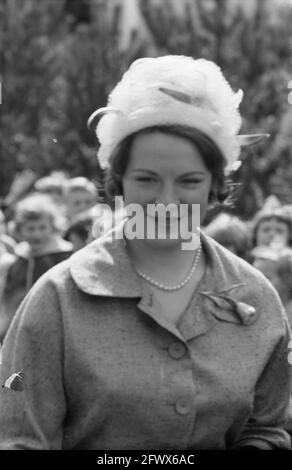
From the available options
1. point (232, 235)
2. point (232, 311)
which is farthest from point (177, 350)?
point (232, 235)

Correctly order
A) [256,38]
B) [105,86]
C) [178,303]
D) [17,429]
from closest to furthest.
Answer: [17,429] → [178,303] → [105,86] → [256,38]

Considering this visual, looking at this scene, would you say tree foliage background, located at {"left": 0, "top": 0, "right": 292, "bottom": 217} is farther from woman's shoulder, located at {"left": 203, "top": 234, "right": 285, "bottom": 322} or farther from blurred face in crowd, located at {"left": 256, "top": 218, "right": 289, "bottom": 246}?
woman's shoulder, located at {"left": 203, "top": 234, "right": 285, "bottom": 322}

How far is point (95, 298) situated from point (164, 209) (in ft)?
0.89

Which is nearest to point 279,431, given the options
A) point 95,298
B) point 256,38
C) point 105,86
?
point 95,298

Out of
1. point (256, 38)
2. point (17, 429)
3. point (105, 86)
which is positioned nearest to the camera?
point (17, 429)

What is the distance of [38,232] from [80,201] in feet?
5.56

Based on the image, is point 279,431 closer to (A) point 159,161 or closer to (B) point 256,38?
(A) point 159,161

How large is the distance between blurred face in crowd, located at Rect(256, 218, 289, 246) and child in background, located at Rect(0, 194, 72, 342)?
1171 mm

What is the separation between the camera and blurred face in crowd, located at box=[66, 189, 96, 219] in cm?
800

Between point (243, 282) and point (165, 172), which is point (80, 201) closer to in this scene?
point (243, 282)

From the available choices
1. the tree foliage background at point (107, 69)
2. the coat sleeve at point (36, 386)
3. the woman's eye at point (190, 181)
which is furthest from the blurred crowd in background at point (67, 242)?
the tree foliage background at point (107, 69)

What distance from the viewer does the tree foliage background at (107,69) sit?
42.0 ft

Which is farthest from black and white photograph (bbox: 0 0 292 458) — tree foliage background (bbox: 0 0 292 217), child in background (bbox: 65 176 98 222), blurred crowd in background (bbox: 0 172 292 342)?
tree foliage background (bbox: 0 0 292 217)

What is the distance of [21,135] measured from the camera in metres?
14.7
